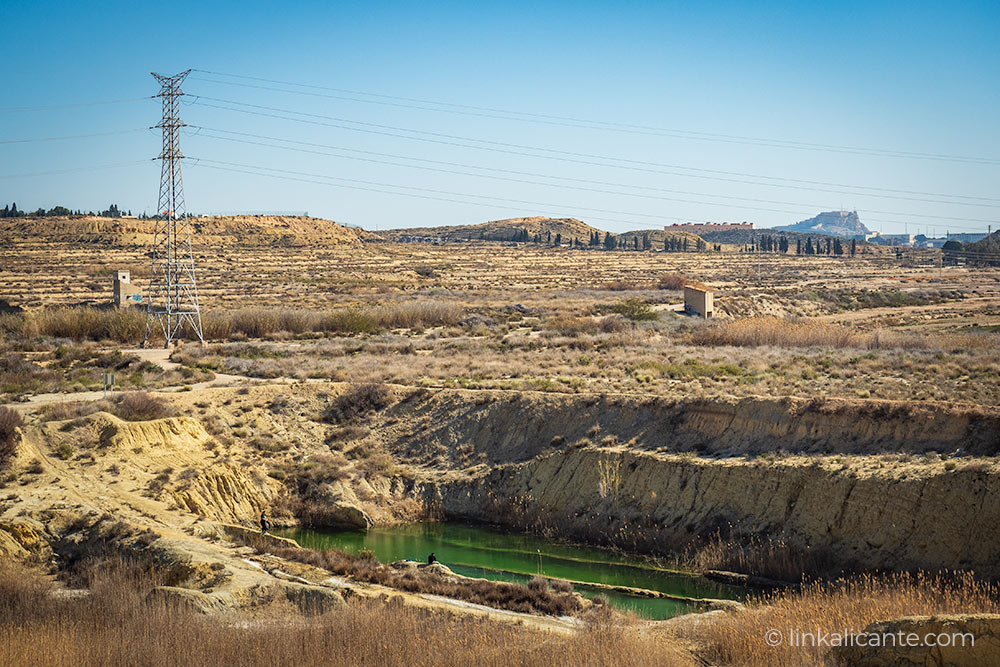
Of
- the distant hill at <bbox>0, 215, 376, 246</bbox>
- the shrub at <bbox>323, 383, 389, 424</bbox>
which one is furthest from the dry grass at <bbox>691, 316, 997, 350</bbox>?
the distant hill at <bbox>0, 215, 376, 246</bbox>

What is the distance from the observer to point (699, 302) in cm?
7588

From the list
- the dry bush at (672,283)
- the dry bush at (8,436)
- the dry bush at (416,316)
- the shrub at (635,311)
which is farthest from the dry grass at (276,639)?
the dry bush at (672,283)

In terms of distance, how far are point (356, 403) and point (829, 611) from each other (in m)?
25.7

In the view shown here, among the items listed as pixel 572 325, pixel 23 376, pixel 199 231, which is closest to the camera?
pixel 23 376

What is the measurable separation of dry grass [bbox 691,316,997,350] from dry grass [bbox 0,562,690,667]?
35315mm

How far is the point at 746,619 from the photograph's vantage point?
20.5 meters

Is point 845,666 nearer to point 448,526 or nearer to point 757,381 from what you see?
point 448,526

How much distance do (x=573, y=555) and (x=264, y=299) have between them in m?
64.9

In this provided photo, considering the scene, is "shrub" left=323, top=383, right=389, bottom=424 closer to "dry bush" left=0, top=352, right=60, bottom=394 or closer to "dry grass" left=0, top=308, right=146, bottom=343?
"dry bush" left=0, top=352, right=60, bottom=394

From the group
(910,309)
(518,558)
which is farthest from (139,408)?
(910,309)

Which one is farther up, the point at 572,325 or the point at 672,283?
the point at 672,283

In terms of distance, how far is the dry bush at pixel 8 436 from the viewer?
97.5ft

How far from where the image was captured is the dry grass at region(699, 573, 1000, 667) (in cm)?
1811

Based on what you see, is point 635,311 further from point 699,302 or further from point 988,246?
point 988,246
